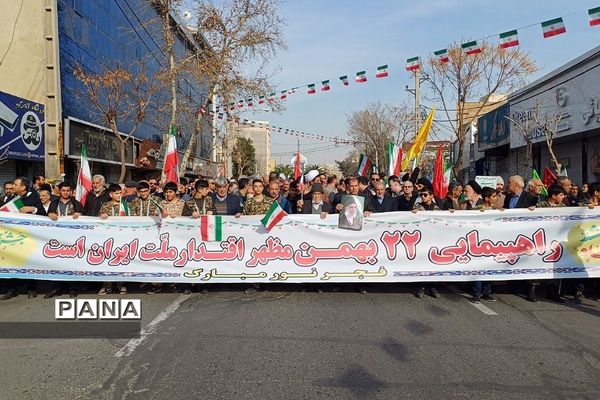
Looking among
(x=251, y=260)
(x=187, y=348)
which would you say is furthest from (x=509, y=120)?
(x=187, y=348)

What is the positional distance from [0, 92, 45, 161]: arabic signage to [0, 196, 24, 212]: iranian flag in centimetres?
645

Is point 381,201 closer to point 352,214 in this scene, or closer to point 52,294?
point 352,214

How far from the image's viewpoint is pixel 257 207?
719cm

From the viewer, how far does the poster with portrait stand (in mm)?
6656

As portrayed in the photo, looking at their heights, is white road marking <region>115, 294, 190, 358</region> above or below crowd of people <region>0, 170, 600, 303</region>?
below

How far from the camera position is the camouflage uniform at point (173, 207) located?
721 centimetres

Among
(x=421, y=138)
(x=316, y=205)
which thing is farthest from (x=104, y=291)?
(x=421, y=138)

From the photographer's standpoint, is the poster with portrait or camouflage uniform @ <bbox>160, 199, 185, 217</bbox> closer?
the poster with portrait

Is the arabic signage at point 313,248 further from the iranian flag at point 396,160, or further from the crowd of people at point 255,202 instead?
the iranian flag at point 396,160

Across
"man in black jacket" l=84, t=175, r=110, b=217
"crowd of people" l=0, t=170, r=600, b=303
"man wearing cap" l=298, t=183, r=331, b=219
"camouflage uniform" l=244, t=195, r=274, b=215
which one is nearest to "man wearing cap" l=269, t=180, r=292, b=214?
"crowd of people" l=0, t=170, r=600, b=303

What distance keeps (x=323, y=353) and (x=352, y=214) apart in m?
2.44

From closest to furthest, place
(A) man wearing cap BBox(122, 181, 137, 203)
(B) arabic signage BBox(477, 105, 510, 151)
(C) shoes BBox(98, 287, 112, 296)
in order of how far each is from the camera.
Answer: (C) shoes BBox(98, 287, 112, 296) < (A) man wearing cap BBox(122, 181, 137, 203) < (B) arabic signage BBox(477, 105, 510, 151)

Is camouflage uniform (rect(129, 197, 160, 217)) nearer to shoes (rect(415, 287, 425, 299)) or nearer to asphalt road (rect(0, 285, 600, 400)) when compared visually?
asphalt road (rect(0, 285, 600, 400))

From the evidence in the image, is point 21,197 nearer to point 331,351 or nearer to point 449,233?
point 331,351
